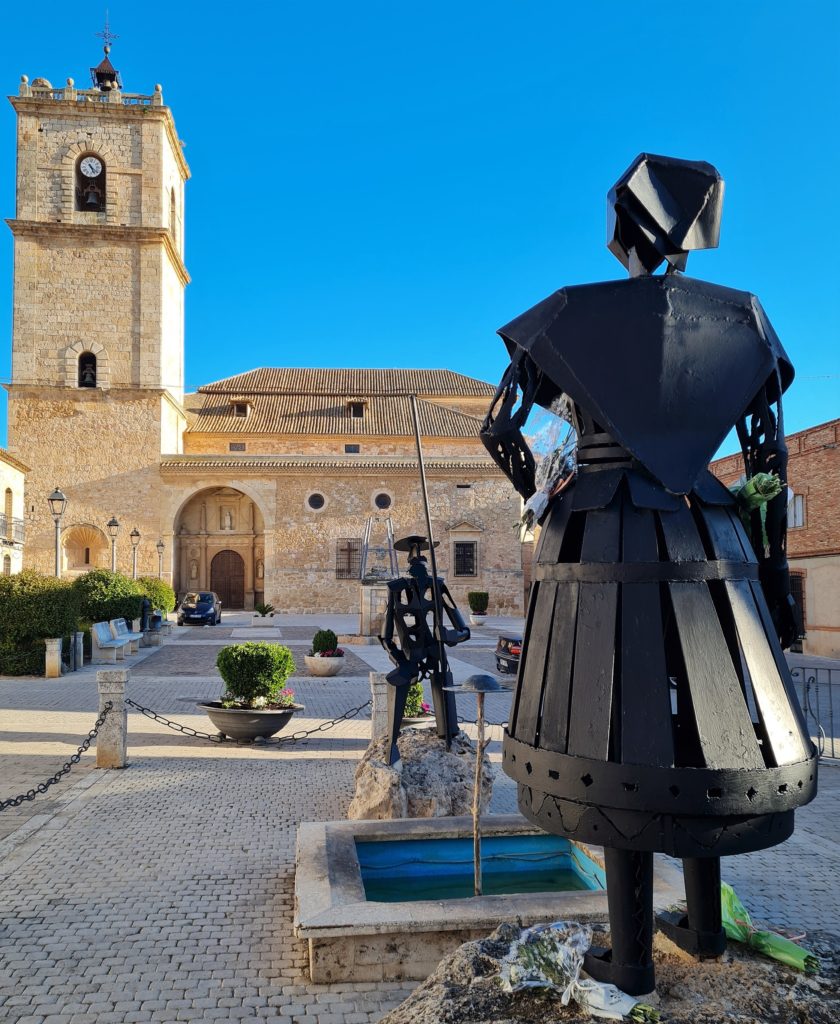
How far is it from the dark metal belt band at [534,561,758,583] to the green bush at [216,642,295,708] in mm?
7584

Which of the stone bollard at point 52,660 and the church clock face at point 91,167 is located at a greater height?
the church clock face at point 91,167

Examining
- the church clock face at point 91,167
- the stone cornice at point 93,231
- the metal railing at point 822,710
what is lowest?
the metal railing at point 822,710

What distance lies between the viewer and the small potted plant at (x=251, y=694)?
9242 mm

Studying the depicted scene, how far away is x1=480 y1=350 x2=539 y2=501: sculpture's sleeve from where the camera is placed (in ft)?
8.67

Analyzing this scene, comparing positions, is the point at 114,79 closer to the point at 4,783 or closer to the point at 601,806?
the point at 4,783

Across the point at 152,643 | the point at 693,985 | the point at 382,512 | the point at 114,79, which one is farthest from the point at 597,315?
the point at 114,79

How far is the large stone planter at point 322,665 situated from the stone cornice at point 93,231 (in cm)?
2581

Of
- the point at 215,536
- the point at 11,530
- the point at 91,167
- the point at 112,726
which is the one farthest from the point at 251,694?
the point at 91,167

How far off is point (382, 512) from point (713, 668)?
34.2m

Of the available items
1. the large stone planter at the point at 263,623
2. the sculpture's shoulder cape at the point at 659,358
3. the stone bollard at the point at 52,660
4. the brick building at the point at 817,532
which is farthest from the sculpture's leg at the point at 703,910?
the large stone planter at the point at 263,623

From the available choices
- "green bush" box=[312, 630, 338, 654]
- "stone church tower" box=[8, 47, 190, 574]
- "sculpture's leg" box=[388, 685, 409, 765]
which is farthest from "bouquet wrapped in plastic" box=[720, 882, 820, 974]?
"stone church tower" box=[8, 47, 190, 574]

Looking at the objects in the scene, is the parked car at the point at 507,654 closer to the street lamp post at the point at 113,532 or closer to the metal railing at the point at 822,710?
the metal railing at the point at 822,710

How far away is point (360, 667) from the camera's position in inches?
681

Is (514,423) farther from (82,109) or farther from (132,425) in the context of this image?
(82,109)
